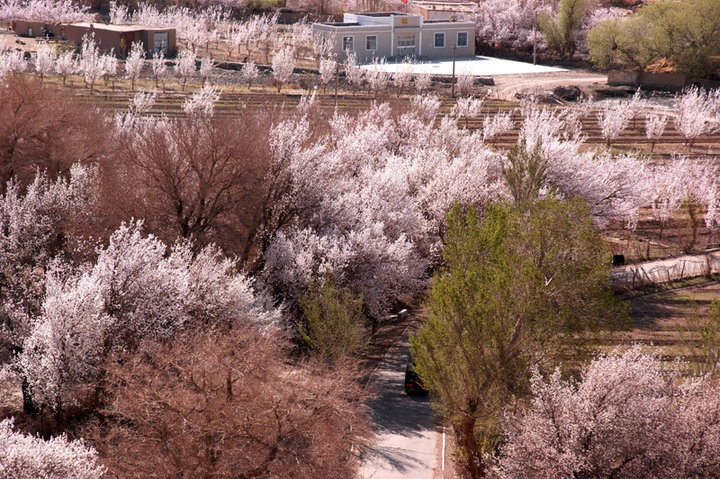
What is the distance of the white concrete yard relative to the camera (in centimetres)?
7706

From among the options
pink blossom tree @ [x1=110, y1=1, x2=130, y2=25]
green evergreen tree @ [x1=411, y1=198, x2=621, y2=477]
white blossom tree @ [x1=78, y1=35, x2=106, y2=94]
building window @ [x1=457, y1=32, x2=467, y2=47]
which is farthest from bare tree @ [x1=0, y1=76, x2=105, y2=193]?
building window @ [x1=457, y1=32, x2=467, y2=47]

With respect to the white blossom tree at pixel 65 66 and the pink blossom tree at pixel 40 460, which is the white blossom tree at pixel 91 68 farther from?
the pink blossom tree at pixel 40 460

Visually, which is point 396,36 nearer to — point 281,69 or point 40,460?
point 281,69

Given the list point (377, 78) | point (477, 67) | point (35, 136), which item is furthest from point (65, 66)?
point (477, 67)

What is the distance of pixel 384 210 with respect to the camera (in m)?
30.8

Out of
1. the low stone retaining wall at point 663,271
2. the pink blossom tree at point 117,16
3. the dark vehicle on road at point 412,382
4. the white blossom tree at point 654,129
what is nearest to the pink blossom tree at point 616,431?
the dark vehicle on road at point 412,382

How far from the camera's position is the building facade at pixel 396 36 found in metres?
80.5

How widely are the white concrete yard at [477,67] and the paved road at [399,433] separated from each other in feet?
167

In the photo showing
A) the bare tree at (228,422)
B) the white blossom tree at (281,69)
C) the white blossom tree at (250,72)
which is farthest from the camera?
the white blossom tree at (250,72)

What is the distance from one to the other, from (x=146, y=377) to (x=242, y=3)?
289ft

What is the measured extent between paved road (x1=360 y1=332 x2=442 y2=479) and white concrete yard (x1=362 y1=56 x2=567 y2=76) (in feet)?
167

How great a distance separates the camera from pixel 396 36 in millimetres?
83062

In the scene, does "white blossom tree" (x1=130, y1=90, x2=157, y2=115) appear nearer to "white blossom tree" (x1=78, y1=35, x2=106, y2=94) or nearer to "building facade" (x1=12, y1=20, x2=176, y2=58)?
"white blossom tree" (x1=78, y1=35, x2=106, y2=94)

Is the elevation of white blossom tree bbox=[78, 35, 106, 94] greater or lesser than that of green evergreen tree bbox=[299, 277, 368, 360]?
greater
